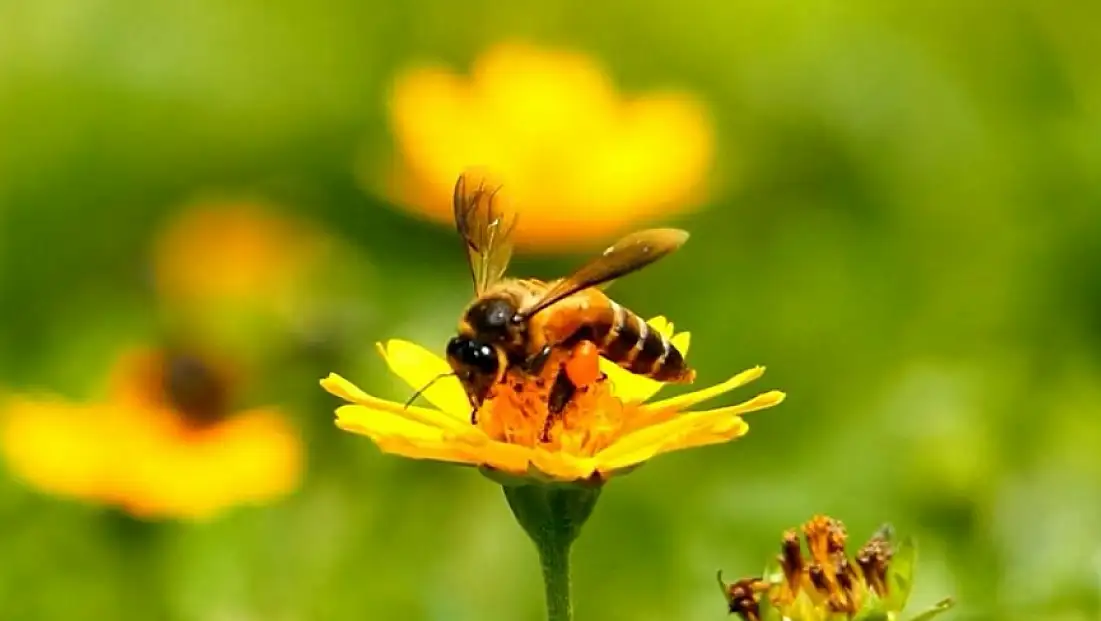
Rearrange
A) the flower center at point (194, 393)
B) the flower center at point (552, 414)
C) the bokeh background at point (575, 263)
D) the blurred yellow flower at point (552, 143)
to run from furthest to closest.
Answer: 1. the blurred yellow flower at point (552, 143)
2. the flower center at point (194, 393)
3. the bokeh background at point (575, 263)
4. the flower center at point (552, 414)

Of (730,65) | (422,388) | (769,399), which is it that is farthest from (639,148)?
(769,399)

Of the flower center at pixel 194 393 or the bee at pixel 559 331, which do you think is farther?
the flower center at pixel 194 393

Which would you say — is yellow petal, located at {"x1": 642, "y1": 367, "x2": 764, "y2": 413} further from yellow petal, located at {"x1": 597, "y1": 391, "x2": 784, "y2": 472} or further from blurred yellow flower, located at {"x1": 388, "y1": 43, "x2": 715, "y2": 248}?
blurred yellow flower, located at {"x1": 388, "y1": 43, "x2": 715, "y2": 248}

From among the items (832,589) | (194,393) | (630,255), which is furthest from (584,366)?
(194,393)

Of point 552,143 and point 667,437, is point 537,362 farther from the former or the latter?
point 552,143

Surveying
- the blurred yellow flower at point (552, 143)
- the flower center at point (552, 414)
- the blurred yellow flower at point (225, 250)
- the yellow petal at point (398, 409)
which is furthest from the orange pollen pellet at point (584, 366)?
the blurred yellow flower at point (225, 250)

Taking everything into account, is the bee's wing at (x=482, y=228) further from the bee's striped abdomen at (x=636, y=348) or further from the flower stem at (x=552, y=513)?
the flower stem at (x=552, y=513)
